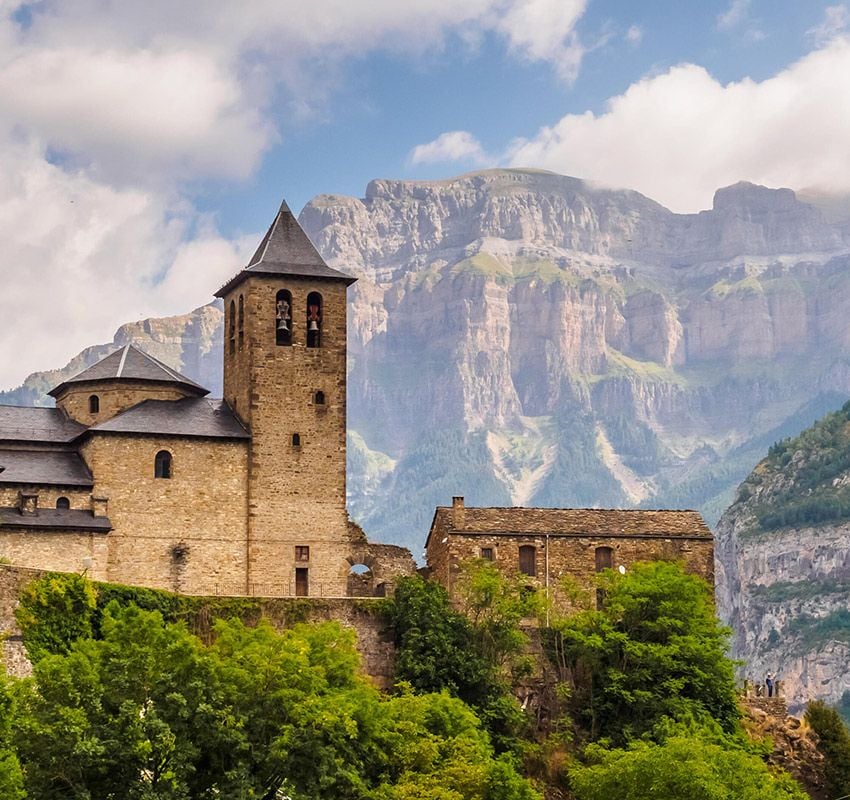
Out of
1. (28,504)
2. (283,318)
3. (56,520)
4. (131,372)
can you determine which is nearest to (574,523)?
(283,318)

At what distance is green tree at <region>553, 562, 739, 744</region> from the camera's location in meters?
77.9

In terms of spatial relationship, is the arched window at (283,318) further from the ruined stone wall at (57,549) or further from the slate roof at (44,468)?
the ruined stone wall at (57,549)

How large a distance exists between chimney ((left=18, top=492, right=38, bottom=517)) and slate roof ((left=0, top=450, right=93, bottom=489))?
929 mm

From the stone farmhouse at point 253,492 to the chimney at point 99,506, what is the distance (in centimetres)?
6

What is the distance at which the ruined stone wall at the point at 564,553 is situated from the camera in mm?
82812

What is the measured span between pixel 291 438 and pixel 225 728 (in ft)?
90.2

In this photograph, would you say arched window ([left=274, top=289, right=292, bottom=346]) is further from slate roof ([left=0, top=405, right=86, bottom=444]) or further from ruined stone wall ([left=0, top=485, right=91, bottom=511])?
ruined stone wall ([left=0, top=485, right=91, bottom=511])

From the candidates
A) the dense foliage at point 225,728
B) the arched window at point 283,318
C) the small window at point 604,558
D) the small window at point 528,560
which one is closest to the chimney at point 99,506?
the arched window at point 283,318

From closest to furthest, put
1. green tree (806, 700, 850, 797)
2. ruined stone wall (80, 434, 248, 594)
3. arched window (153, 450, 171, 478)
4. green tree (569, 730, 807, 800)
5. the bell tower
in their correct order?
green tree (569, 730, 807, 800) → ruined stone wall (80, 434, 248, 594) → green tree (806, 700, 850, 797) → arched window (153, 450, 171, 478) → the bell tower

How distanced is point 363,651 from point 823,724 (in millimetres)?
21545

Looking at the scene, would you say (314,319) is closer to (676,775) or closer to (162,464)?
(162,464)

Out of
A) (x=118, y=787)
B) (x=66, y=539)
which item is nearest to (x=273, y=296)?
(x=66, y=539)

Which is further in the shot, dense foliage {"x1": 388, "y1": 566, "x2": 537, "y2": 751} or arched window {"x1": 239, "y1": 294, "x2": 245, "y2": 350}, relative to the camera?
arched window {"x1": 239, "y1": 294, "x2": 245, "y2": 350}

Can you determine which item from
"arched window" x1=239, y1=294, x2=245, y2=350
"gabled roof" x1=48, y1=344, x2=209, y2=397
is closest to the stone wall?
"gabled roof" x1=48, y1=344, x2=209, y2=397
